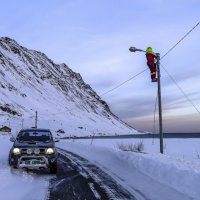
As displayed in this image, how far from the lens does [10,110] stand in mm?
146625

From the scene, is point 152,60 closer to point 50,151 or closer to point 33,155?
point 50,151

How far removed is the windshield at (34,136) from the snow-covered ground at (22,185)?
1.58 metres

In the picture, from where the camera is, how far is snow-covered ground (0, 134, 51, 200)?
32.9 feet

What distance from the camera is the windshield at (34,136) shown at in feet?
54.0

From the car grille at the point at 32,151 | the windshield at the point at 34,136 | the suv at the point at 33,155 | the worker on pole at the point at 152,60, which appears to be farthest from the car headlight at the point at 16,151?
the worker on pole at the point at 152,60

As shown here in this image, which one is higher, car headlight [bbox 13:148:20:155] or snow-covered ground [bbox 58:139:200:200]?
car headlight [bbox 13:148:20:155]

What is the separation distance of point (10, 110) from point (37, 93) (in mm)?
49056

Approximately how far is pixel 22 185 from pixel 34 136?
5.07 metres

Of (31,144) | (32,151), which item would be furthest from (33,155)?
(31,144)

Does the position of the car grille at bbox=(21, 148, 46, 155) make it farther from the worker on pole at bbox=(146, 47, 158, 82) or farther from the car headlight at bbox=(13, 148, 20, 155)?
the worker on pole at bbox=(146, 47, 158, 82)

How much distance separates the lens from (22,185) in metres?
11.7

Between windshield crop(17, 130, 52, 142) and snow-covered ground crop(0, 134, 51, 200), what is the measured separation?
1576mm

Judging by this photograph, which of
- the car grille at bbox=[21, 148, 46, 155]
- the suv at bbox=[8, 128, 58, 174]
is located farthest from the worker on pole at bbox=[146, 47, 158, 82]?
the car grille at bbox=[21, 148, 46, 155]

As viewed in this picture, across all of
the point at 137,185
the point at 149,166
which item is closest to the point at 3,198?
the point at 137,185
